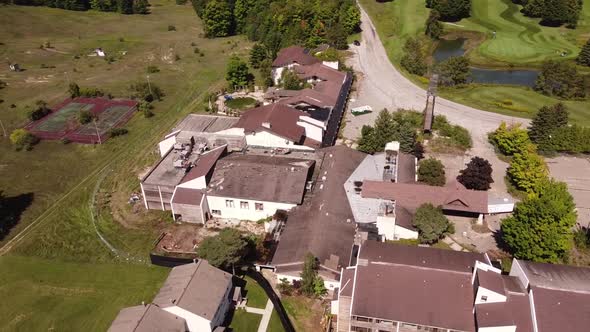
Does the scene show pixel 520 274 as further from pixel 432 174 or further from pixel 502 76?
pixel 502 76

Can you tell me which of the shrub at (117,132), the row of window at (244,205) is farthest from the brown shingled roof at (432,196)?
the shrub at (117,132)

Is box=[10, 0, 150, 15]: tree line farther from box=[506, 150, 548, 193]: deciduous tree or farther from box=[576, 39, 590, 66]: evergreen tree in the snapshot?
box=[506, 150, 548, 193]: deciduous tree

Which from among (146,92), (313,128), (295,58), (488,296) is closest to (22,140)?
(146,92)

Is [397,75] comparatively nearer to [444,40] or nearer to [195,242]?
[444,40]

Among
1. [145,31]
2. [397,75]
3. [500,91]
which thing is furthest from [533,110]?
[145,31]

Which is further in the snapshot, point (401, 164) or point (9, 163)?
point (9, 163)

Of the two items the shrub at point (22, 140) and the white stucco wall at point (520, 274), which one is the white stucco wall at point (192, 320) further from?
the shrub at point (22, 140)
